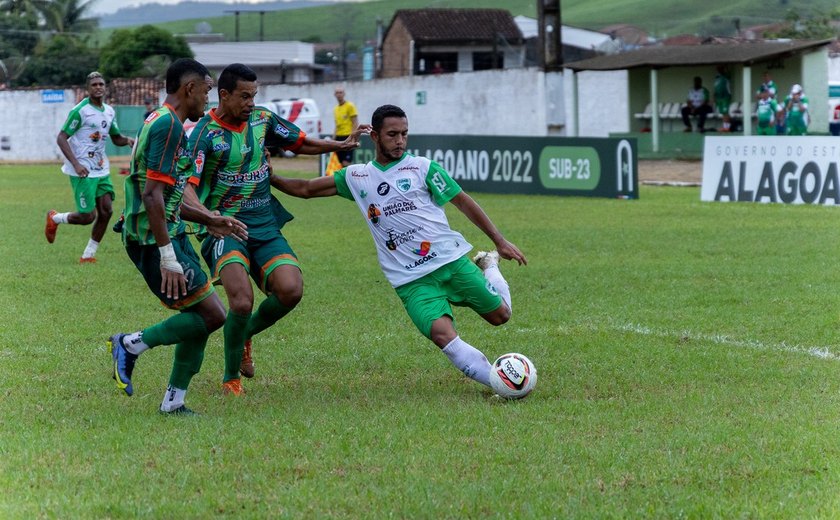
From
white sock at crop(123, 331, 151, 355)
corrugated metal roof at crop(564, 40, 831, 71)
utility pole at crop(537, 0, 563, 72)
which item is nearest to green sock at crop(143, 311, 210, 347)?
white sock at crop(123, 331, 151, 355)

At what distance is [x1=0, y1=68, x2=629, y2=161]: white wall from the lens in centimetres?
4178

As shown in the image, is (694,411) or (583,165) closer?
(694,411)

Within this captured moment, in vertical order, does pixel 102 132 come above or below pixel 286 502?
above

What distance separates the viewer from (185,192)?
23.6ft

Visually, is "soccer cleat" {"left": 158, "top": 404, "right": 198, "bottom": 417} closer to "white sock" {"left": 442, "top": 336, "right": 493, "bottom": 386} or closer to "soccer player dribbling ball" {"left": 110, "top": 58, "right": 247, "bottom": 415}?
"soccer player dribbling ball" {"left": 110, "top": 58, "right": 247, "bottom": 415}

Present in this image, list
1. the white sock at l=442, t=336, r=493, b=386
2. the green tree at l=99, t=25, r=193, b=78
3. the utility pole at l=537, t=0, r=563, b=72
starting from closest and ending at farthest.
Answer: the white sock at l=442, t=336, r=493, b=386 → the utility pole at l=537, t=0, r=563, b=72 → the green tree at l=99, t=25, r=193, b=78

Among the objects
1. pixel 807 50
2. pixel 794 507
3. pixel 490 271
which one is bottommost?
pixel 794 507

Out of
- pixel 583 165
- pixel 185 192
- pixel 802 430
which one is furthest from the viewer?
pixel 583 165

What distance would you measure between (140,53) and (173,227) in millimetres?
68962

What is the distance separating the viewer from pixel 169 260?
6617 mm

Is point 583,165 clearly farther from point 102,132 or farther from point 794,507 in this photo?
point 794,507

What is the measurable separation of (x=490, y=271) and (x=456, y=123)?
38335mm

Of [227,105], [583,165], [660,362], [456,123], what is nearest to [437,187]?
[227,105]

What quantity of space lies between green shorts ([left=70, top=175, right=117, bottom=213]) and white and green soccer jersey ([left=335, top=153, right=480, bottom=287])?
7.98m
